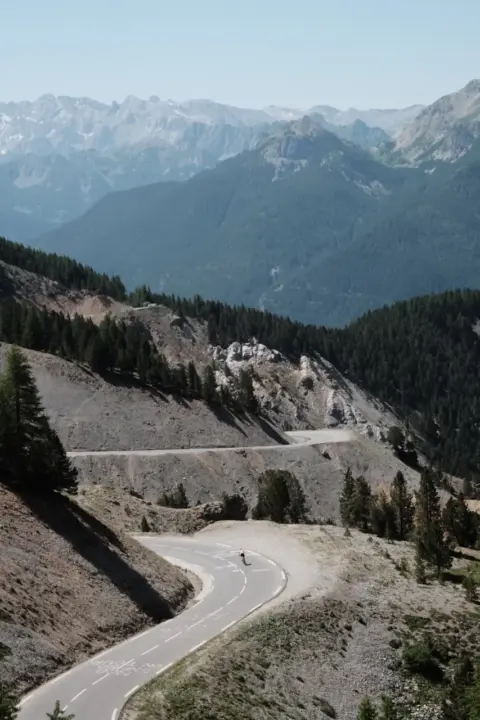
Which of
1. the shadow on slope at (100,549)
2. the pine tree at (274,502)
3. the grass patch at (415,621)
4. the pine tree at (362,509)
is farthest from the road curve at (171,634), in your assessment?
the pine tree at (362,509)

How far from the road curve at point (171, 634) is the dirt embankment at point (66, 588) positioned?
1.03 meters

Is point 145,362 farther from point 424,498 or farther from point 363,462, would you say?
point 424,498

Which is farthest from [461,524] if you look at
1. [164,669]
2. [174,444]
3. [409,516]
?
[164,669]

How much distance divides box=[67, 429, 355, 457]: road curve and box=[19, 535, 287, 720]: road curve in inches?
1646

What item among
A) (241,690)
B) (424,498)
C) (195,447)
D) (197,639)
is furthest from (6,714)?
(195,447)

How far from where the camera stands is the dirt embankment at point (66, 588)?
41438 millimetres

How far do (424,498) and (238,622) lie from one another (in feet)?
157

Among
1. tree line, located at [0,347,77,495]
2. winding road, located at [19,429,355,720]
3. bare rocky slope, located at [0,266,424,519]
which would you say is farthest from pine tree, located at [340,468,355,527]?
tree line, located at [0,347,77,495]

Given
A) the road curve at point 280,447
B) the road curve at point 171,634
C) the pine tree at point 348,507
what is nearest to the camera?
the road curve at point 171,634

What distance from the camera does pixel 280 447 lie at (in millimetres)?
136625

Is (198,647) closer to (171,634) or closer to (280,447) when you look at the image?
(171,634)

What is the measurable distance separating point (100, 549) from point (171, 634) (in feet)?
27.4

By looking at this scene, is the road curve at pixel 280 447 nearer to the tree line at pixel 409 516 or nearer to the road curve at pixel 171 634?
the tree line at pixel 409 516

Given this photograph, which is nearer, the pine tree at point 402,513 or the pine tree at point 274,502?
the pine tree at point 402,513
